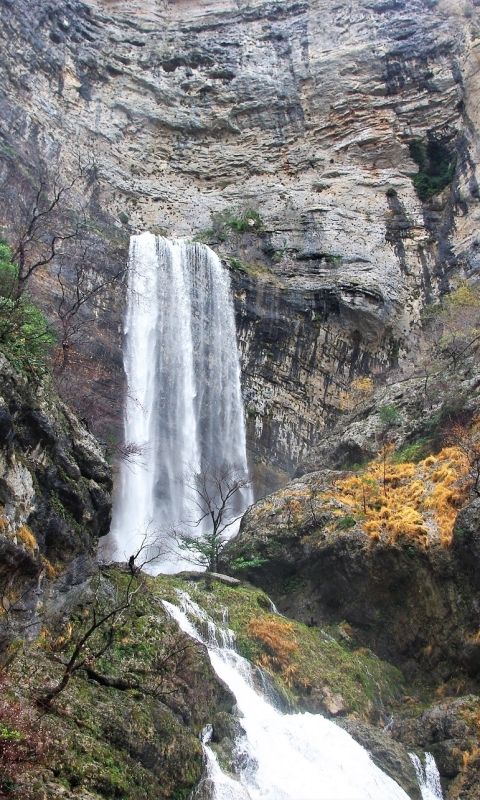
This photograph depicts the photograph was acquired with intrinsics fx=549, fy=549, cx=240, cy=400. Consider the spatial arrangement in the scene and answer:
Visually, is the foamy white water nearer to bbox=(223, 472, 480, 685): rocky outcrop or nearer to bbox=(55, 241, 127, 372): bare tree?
bbox=(223, 472, 480, 685): rocky outcrop

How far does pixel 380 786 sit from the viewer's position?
29.9 feet

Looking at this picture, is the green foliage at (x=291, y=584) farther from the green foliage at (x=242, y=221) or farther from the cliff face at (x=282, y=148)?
the green foliage at (x=242, y=221)

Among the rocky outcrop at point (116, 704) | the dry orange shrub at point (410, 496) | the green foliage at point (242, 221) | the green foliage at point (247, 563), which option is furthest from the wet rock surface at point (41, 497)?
the green foliage at point (242, 221)

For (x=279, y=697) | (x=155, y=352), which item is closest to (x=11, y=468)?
(x=279, y=697)

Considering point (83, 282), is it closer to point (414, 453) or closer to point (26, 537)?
point (414, 453)

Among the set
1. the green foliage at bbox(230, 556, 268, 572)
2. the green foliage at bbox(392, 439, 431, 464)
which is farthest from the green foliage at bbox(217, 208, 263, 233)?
the green foliage at bbox(230, 556, 268, 572)

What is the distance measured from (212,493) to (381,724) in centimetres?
1321

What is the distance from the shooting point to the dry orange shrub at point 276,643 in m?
11.6

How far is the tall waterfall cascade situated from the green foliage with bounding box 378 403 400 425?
7.77 m

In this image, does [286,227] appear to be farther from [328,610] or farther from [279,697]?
[279,697]

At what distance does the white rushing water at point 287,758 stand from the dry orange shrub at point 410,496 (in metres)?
4.82

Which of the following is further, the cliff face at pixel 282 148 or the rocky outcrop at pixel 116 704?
the cliff face at pixel 282 148

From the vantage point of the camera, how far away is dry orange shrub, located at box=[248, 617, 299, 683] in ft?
38.2

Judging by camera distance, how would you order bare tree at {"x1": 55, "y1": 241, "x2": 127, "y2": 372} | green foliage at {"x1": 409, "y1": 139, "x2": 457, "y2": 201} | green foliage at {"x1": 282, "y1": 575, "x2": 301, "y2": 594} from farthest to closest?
1. green foliage at {"x1": 409, "y1": 139, "x2": 457, "y2": 201}
2. bare tree at {"x1": 55, "y1": 241, "x2": 127, "y2": 372}
3. green foliage at {"x1": 282, "y1": 575, "x2": 301, "y2": 594}
